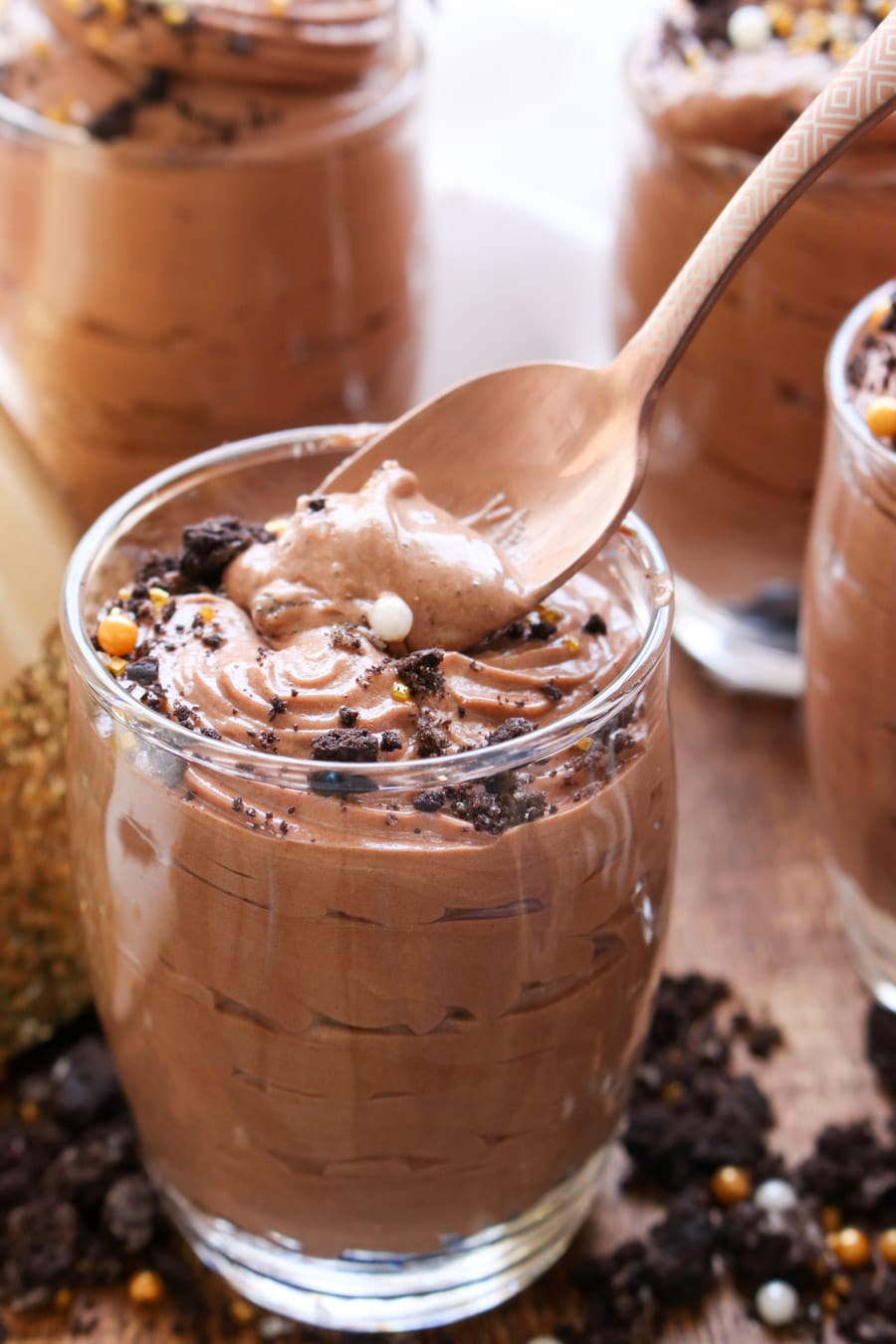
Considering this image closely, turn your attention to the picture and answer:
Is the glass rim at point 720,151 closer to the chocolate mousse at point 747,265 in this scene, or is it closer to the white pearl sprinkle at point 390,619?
the chocolate mousse at point 747,265

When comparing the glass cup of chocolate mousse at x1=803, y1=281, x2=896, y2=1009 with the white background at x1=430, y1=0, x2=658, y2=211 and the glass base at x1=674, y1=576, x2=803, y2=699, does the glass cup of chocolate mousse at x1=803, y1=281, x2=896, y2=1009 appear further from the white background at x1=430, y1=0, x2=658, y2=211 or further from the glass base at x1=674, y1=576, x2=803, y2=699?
the white background at x1=430, y1=0, x2=658, y2=211

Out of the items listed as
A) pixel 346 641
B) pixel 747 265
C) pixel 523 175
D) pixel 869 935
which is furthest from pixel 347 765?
pixel 523 175

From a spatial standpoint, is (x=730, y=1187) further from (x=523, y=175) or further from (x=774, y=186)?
(x=523, y=175)

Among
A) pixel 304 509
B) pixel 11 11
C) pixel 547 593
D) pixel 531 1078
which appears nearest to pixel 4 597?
pixel 304 509

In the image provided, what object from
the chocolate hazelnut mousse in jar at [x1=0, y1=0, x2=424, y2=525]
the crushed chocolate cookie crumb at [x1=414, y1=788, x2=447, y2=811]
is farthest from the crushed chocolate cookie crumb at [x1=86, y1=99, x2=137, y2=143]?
the crushed chocolate cookie crumb at [x1=414, y1=788, x2=447, y2=811]

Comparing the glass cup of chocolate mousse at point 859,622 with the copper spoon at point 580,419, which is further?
the glass cup of chocolate mousse at point 859,622

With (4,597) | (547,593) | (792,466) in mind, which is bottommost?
(792,466)

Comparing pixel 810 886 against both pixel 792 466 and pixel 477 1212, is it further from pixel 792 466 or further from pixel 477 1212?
pixel 477 1212

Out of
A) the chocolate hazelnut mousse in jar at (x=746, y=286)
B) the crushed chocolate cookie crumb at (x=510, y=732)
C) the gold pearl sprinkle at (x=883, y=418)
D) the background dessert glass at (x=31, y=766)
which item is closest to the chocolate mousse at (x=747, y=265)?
the chocolate hazelnut mousse in jar at (x=746, y=286)
